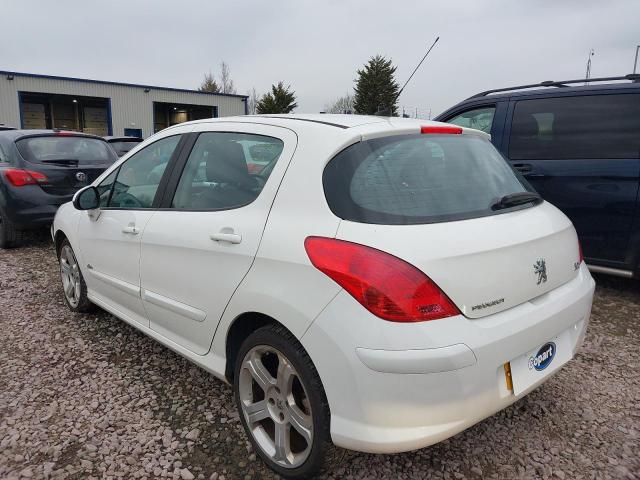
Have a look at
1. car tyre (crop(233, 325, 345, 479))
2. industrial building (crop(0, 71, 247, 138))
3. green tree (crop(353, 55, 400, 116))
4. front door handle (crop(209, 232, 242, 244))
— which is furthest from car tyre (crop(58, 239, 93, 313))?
green tree (crop(353, 55, 400, 116))

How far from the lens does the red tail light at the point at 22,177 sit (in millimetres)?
5801

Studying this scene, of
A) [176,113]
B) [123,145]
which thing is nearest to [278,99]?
[176,113]

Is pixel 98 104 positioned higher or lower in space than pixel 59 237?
higher

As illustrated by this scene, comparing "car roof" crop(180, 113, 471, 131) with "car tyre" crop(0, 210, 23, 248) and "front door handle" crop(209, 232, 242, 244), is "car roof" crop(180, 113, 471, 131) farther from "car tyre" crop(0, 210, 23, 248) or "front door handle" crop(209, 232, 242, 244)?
"car tyre" crop(0, 210, 23, 248)

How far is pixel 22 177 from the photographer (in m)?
5.82

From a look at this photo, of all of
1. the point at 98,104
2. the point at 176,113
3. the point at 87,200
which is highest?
the point at 98,104

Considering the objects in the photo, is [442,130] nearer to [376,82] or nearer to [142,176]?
[142,176]

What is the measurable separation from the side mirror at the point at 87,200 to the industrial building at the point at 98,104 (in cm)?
2832

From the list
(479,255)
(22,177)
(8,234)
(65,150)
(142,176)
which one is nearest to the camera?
→ (479,255)

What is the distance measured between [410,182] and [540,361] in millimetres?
920

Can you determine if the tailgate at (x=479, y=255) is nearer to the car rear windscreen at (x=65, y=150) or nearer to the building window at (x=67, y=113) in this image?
the car rear windscreen at (x=65, y=150)

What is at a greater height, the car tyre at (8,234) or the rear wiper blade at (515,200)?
the rear wiper blade at (515,200)

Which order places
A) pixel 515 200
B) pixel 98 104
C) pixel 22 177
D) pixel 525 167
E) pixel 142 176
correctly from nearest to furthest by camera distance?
pixel 515 200 < pixel 142 176 < pixel 525 167 < pixel 22 177 < pixel 98 104

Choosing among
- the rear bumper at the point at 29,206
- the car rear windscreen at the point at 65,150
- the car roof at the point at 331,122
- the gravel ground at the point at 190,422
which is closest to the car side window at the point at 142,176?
the car roof at the point at 331,122
